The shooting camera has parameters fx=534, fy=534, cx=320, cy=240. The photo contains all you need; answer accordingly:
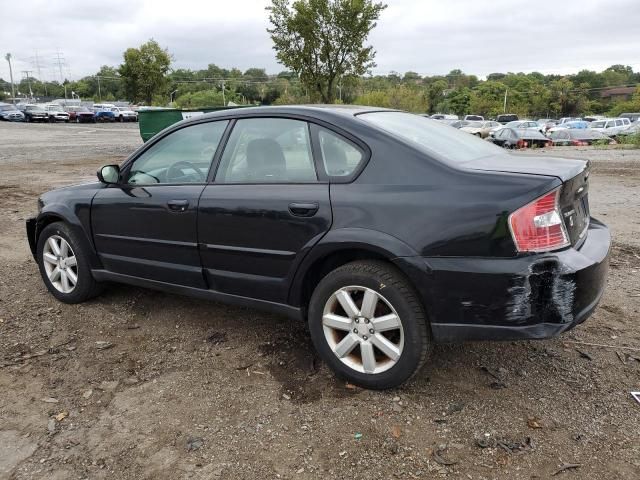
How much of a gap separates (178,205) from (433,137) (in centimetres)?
175

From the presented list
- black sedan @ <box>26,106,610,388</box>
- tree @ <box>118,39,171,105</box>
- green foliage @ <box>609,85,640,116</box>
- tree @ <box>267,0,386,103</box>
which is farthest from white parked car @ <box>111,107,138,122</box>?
green foliage @ <box>609,85,640,116</box>

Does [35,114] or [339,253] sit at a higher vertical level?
[35,114]

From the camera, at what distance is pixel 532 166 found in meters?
2.94

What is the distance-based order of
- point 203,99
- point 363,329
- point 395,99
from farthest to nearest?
point 203,99 → point 395,99 → point 363,329

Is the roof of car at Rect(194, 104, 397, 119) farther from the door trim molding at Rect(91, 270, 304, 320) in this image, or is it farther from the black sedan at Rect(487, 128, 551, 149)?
the black sedan at Rect(487, 128, 551, 149)

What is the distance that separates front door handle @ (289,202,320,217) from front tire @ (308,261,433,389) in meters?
0.36

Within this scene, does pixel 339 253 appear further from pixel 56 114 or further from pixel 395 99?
pixel 395 99

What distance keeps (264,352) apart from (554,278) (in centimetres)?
190

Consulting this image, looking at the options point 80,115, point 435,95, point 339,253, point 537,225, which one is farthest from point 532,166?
point 435,95

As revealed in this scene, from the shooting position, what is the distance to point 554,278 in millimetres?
2598

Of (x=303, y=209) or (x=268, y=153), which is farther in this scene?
(x=268, y=153)

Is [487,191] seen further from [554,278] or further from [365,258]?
[365,258]

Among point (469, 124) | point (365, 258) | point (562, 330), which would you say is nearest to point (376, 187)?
point (365, 258)

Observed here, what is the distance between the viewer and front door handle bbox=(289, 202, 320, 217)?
10.0ft
